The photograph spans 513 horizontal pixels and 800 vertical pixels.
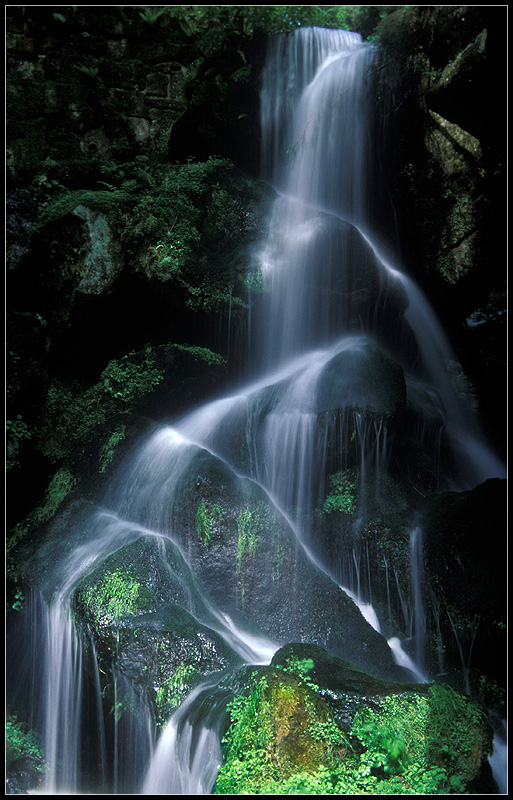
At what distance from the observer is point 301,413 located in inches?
270

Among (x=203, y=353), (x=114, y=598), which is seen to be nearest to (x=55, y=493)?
(x=114, y=598)

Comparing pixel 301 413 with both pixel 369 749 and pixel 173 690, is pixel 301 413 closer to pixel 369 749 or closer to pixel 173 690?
pixel 173 690

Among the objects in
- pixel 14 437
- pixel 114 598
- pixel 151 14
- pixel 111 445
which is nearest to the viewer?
pixel 114 598

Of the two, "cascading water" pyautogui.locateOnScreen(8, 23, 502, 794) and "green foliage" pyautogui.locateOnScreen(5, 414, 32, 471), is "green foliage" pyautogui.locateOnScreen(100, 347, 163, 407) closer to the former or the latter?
"cascading water" pyautogui.locateOnScreen(8, 23, 502, 794)

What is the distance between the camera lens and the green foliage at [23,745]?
482 centimetres

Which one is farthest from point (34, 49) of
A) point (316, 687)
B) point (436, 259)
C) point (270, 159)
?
point (316, 687)

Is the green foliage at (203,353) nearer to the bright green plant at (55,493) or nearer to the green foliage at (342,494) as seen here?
the bright green plant at (55,493)

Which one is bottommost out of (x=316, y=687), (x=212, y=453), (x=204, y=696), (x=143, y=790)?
(x=143, y=790)

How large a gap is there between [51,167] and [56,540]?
670 cm

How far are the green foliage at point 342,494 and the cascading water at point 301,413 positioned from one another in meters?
0.13

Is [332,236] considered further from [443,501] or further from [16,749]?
[16,749]

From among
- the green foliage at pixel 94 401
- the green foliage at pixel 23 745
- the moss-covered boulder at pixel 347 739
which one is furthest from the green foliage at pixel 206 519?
the green foliage at pixel 23 745

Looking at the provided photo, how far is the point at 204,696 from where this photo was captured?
4.01 metres

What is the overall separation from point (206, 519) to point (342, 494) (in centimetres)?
203
